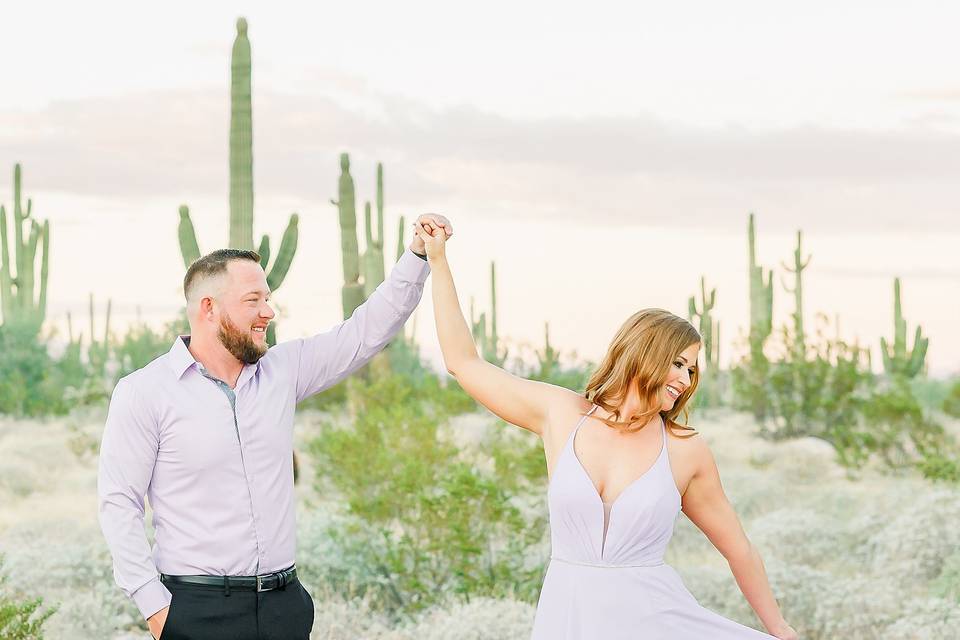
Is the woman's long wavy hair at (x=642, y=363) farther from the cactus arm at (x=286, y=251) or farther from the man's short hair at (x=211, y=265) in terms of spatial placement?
the cactus arm at (x=286, y=251)

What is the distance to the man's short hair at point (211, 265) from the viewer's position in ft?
12.3

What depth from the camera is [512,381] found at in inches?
146

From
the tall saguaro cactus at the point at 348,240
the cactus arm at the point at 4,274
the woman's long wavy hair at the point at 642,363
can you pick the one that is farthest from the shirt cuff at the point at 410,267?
the cactus arm at the point at 4,274

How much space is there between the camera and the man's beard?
3.71m

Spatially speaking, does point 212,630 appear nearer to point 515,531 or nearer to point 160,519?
point 160,519

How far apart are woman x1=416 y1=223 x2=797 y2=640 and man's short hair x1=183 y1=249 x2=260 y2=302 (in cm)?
86

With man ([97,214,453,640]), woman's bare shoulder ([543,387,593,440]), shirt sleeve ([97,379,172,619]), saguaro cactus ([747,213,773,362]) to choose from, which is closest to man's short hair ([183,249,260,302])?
man ([97,214,453,640])

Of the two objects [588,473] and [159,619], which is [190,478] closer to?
[159,619]

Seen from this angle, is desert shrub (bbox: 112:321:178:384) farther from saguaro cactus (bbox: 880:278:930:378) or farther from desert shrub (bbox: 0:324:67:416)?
saguaro cactus (bbox: 880:278:930:378)

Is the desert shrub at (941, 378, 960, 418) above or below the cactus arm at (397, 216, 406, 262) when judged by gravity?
below

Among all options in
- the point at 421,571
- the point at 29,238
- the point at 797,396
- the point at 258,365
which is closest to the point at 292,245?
the point at 421,571

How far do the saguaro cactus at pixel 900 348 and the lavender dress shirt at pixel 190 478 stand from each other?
24.3 m

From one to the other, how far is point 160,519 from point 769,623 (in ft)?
6.08

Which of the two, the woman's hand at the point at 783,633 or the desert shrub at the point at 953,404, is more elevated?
the woman's hand at the point at 783,633
